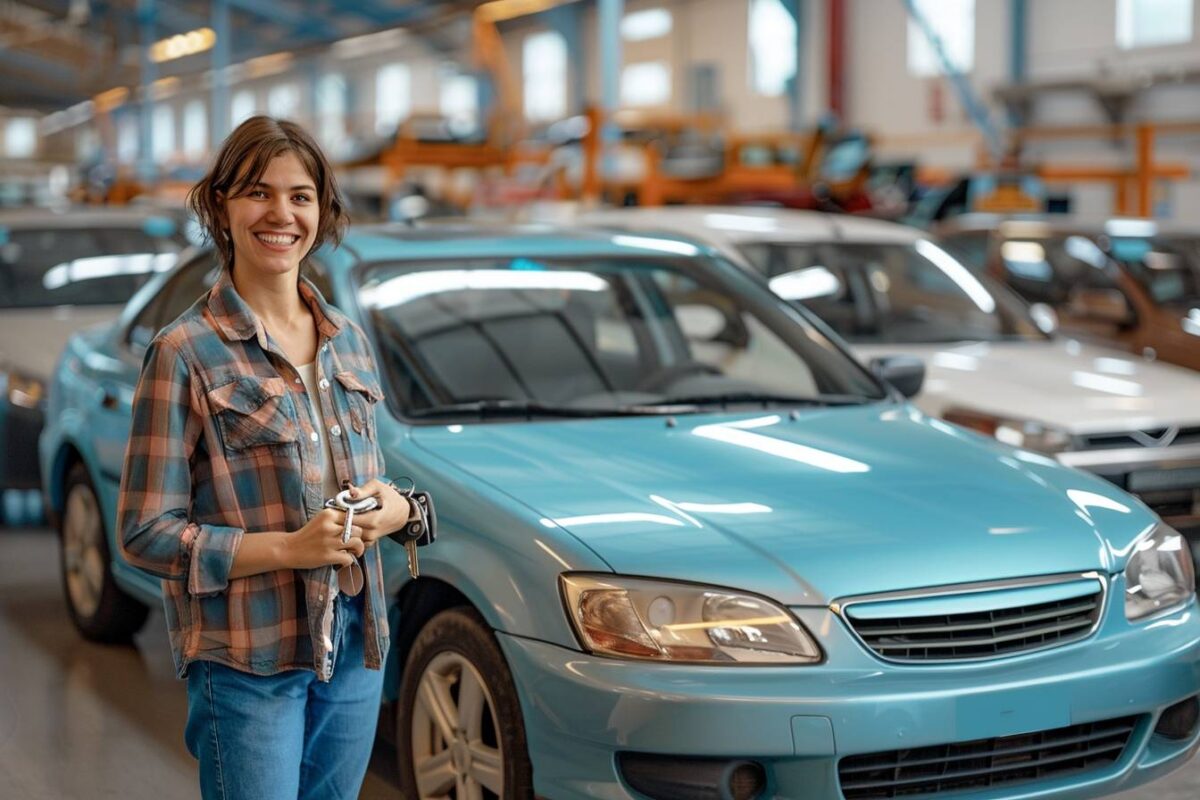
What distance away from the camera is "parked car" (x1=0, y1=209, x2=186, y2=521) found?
276 inches

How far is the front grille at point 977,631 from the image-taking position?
3.04 metres

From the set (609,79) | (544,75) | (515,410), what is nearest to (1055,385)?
(515,410)

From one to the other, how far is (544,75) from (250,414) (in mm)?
32285

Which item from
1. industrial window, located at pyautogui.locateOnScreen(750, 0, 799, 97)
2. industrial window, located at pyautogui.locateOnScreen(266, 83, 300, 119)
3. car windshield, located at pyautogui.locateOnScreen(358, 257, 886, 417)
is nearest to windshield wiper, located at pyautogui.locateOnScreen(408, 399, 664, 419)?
car windshield, located at pyautogui.locateOnScreen(358, 257, 886, 417)

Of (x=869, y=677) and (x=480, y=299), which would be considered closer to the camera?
(x=869, y=677)

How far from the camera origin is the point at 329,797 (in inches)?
96.3

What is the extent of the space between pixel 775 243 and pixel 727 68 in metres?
21.6

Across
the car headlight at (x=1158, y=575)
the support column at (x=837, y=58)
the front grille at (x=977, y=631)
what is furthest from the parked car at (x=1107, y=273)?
the support column at (x=837, y=58)

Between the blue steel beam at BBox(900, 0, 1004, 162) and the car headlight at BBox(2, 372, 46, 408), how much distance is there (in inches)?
633

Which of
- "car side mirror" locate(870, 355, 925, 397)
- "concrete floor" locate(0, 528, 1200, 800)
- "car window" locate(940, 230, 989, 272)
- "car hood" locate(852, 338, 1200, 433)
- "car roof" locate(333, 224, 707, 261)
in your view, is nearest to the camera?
"concrete floor" locate(0, 528, 1200, 800)

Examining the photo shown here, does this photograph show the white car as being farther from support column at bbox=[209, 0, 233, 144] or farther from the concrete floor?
support column at bbox=[209, 0, 233, 144]

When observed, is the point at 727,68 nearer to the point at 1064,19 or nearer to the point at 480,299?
the point at 1064,19

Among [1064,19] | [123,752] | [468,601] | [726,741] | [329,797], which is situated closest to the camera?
[329,797]

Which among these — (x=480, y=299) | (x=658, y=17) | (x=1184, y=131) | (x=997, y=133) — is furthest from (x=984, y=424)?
(x=658, y=17)
